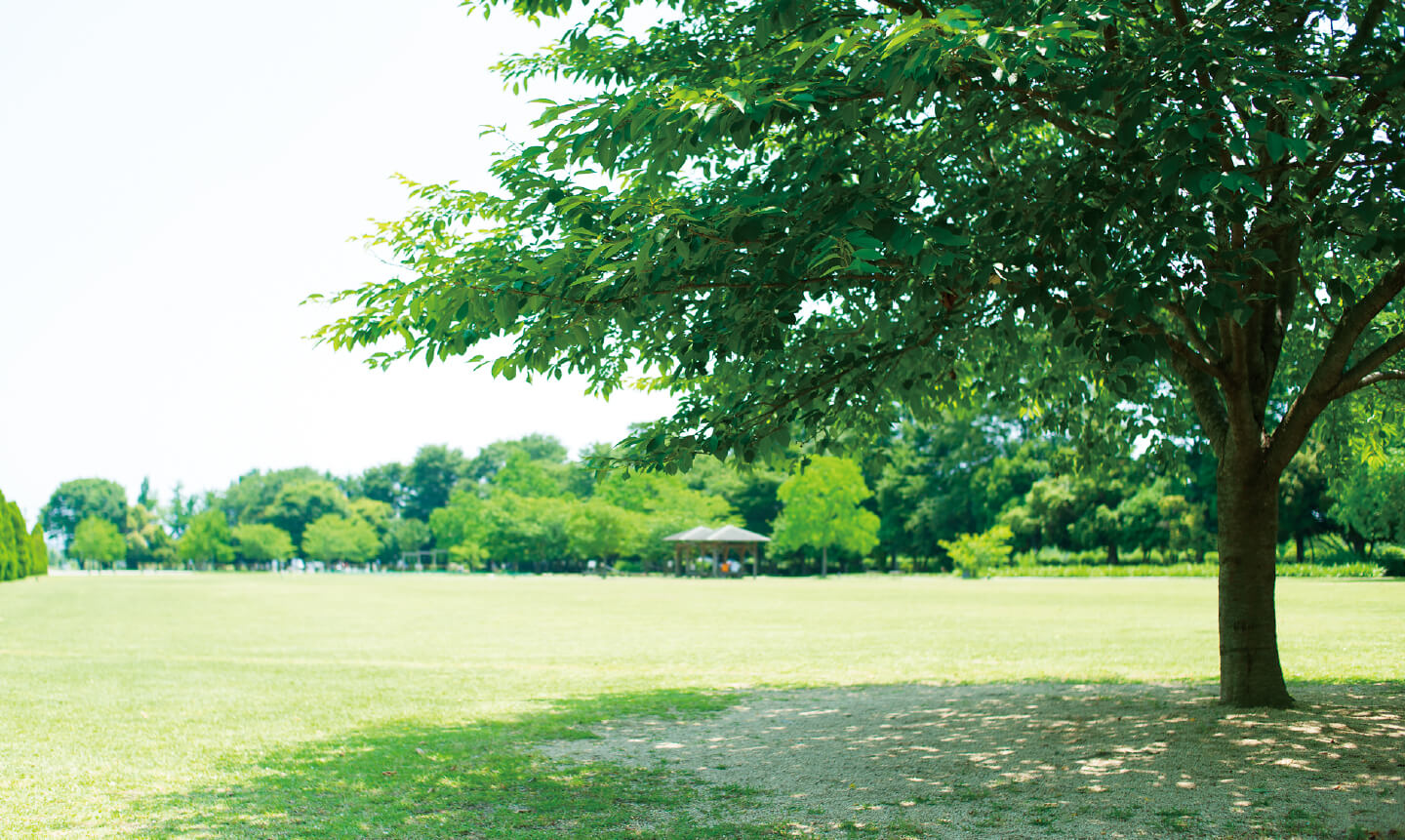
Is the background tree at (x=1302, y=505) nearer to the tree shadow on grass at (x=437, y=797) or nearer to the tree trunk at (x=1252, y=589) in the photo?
the tree trunk at (x=1252, y=589)

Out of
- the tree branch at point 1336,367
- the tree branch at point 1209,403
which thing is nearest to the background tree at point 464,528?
the tree branch at point 1209,403

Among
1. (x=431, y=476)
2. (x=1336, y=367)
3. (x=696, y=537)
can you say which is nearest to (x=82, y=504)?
(x=431, y=476)

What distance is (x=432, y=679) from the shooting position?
1314 cm

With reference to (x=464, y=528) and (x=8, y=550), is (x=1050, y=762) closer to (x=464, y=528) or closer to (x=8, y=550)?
(x=8, y=550)

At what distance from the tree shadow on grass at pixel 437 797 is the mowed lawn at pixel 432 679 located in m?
0.03

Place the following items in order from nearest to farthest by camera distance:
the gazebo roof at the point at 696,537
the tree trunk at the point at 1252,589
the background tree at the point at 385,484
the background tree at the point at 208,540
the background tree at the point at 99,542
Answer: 1. the tree trunk at the point at 1252,589
2. the gazebo roof at the point at 696,537
3. the background tree at the point at 99,542
4. the background tree at the point at 208,540
5. the background tree at the point at 385,484

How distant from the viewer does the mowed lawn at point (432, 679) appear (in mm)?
6281

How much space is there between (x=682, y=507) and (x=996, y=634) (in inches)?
2364

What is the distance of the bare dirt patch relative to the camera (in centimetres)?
540

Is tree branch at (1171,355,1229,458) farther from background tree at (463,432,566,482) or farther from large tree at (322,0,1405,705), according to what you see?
background tree at (463,432,566,482)

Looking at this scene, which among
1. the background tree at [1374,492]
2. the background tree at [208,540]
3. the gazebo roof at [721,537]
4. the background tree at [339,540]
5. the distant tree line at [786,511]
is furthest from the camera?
the background tree at [208,540]

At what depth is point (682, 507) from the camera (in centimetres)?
7844

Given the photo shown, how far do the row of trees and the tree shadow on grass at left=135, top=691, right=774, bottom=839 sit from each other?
64326 millimetres

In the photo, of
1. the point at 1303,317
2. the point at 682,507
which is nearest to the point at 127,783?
the point at 1303,317
